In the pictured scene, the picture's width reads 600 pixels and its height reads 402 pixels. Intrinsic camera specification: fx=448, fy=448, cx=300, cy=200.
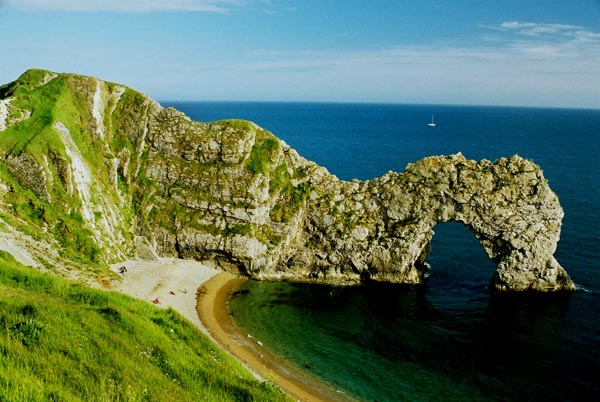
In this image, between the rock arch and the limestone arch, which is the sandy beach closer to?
the rock arch

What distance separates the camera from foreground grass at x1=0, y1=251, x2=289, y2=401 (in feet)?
36.8

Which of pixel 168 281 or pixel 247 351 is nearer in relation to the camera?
pixel 247 351

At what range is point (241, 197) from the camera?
213 ft

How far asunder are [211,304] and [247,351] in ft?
36.6

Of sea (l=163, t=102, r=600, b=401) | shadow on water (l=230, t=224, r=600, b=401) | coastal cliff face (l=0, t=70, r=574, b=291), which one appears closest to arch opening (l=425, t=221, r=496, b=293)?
sea (l=163, t=102, r=600, b=401)

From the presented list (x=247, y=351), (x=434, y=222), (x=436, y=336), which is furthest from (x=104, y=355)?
(x=434, y=222)

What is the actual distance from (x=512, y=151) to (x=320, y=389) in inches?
5783

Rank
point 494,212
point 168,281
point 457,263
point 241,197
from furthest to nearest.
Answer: point 457,263, point 241,197, point 494,212, point 168,281

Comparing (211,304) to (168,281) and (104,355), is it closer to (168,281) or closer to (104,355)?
(168,281)

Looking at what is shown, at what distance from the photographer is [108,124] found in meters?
69.1

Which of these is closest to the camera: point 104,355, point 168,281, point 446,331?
point 104,355

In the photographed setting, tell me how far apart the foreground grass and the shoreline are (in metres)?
15.0

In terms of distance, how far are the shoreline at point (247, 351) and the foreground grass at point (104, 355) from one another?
592 inches

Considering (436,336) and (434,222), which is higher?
(434,222)
